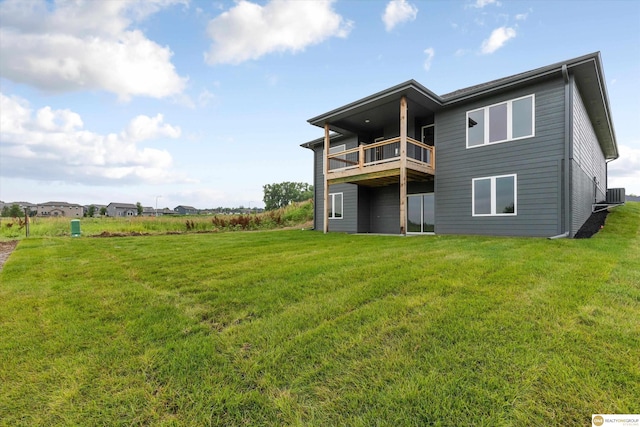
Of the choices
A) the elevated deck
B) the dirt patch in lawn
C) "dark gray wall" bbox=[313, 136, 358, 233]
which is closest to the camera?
the dirt patch in lawn

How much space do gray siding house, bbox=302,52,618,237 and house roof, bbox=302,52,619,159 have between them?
0.10 feet

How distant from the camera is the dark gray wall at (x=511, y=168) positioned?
774 centimetres

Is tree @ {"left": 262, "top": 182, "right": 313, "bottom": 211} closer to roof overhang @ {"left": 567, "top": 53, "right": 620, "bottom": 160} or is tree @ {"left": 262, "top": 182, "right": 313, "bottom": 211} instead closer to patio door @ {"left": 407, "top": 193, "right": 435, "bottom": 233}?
patio door @ {"left": 407, "top": 193, "right": 435, "bottom": 233}

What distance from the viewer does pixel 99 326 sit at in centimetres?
255

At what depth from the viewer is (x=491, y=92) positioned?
864 centimetres

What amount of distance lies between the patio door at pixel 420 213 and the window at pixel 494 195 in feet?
5.41

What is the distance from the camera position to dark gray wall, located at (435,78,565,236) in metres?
7.74

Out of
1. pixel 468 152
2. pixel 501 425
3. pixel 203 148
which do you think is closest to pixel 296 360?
pixel 501 425

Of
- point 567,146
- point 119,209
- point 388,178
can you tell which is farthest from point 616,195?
point 119,209

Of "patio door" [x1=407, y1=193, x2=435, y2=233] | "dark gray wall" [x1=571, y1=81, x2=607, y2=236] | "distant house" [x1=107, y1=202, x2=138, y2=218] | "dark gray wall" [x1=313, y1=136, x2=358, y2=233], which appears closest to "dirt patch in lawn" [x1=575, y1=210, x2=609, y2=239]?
"dark gray wall" [x1=571, y1=81, x2=607, y2=236]

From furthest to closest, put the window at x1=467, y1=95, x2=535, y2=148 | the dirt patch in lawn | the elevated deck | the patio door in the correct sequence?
the patio door → the elevated deck → the window at x1=467, y1=95, x2=535, y2=148 → the dirt patch in lawn

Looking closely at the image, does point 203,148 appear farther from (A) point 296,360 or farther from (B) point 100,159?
(A) point 296,360

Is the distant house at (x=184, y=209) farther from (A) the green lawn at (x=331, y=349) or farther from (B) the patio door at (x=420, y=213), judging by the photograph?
(A) the green lawn at (x=331, y=349)

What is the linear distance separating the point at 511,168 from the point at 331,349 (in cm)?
885
